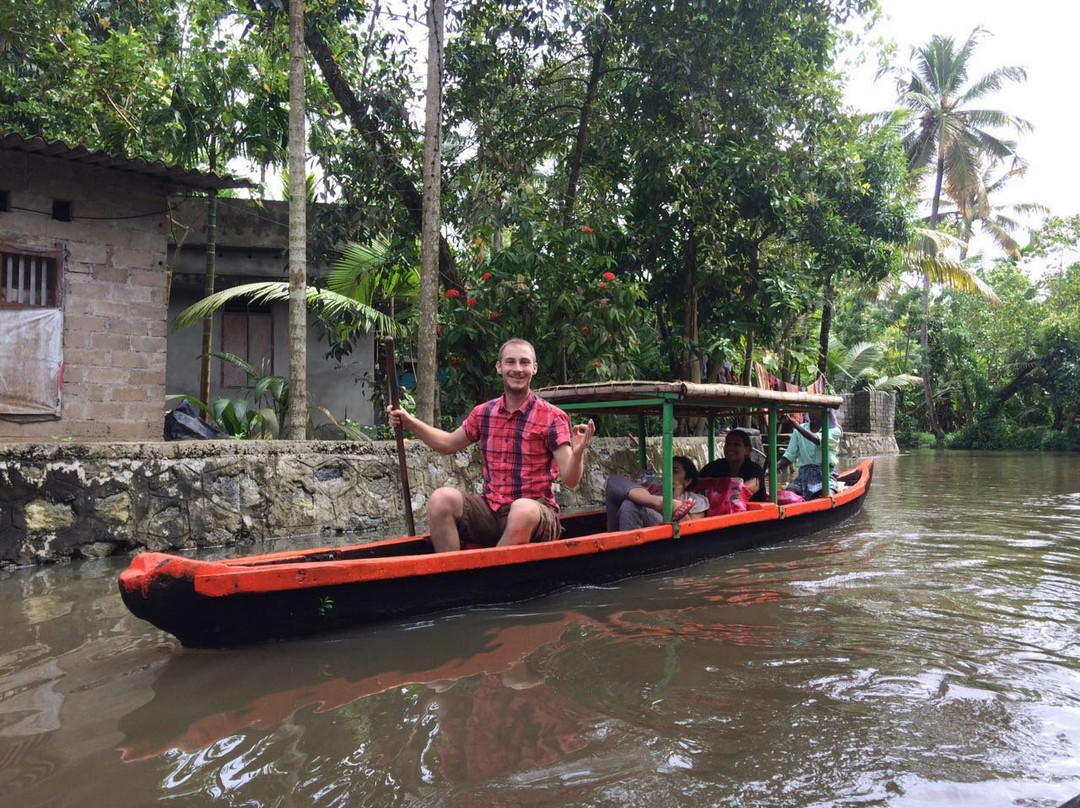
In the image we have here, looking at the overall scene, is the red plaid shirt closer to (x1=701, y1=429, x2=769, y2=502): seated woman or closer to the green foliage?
(x1=701, y1=429, x2=769, y2=502): seated woman

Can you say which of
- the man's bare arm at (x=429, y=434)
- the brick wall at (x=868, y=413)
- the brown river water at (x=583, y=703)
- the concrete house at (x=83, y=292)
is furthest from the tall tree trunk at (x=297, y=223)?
the brick wall at (x=868, y=413)

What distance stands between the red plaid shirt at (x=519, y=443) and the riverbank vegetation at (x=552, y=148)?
4212 mm

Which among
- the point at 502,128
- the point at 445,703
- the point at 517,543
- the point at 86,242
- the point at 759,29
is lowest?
the point at 445,703

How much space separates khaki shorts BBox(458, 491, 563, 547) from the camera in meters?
4.42

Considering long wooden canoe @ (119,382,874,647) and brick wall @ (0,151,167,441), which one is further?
brick wall @ (0,151,167,441)

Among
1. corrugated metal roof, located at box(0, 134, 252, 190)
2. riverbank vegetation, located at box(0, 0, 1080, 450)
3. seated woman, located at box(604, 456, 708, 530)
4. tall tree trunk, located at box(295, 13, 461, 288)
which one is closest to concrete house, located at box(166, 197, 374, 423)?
riverbank vegetation, located at box(0, 0, 1080, 450)

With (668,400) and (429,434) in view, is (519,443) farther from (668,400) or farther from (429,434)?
(668,400)

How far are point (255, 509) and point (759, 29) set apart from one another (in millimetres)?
7630

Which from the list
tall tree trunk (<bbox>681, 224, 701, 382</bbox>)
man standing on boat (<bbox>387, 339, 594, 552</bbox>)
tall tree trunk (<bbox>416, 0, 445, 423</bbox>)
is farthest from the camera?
tall tree trunk (<bbox>681, 224, 701, 382</bbox>)

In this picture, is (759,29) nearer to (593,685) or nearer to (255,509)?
(255,509)

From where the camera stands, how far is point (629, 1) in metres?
9.69

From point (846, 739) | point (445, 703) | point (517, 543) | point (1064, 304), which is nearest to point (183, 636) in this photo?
point (445, 703)

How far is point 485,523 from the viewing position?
446cm

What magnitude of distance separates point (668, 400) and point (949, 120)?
929 inches
